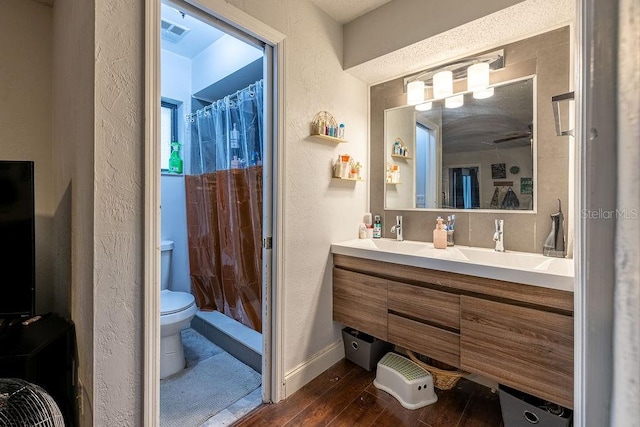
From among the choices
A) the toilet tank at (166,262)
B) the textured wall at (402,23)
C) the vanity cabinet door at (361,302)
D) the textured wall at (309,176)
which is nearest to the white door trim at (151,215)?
the textured wall at (309,176)

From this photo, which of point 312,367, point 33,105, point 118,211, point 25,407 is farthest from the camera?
point 312,367

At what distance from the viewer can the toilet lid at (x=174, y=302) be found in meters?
1.92

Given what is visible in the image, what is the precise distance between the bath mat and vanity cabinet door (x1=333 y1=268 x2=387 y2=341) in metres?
0.70

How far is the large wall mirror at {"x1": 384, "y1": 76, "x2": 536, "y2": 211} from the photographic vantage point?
5.63 ft

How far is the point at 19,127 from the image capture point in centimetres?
159

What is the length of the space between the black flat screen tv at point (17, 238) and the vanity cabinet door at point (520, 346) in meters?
1.90

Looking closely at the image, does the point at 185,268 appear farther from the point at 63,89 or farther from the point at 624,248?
the point at 624,248

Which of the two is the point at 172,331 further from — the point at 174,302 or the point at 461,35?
the point at 461,35

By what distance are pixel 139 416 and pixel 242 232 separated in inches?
47.7

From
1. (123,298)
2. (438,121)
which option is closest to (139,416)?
(123,298)

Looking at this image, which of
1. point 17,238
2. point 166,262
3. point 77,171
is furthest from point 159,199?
point 166,262

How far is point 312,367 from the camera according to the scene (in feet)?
6.13

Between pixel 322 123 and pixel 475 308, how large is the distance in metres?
1.33

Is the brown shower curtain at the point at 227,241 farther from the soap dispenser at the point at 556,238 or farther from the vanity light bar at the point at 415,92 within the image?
the soap dispenser at the point at 556,238
